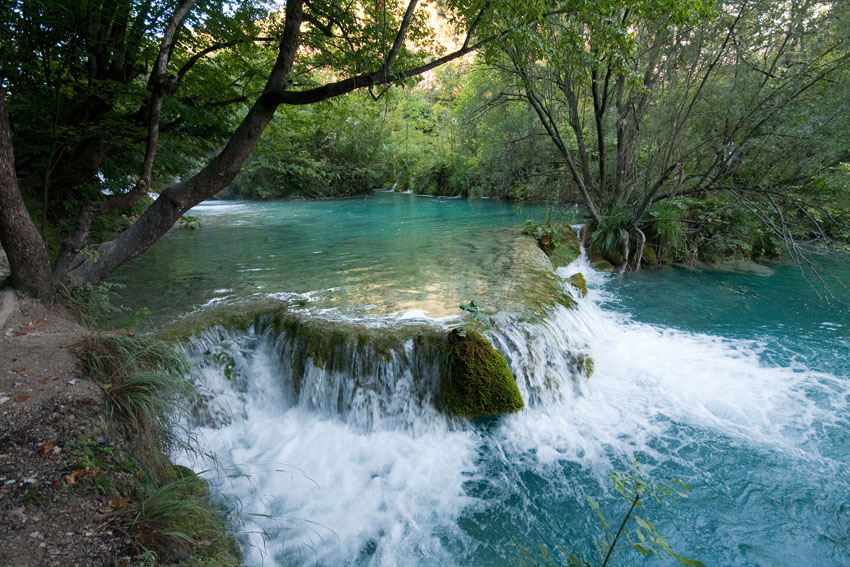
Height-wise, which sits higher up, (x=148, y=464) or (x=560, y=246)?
(x=560, y=246)

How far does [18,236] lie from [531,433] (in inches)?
236

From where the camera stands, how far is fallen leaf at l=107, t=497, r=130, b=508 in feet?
8.19

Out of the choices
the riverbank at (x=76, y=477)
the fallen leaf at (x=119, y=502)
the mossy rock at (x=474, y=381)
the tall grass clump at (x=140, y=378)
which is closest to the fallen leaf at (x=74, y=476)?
the riverbank at (x=76, y=477)

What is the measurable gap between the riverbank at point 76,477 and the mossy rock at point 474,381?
8.52ft

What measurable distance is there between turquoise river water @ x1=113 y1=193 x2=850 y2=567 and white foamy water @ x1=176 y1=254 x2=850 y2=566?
0.02 m

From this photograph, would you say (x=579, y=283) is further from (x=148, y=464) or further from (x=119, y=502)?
(x=119, y=502)

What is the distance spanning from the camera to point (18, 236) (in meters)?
4.30

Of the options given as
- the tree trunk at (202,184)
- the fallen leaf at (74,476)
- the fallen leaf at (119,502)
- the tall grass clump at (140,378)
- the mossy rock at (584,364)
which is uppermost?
the tree trunk at (202,184)

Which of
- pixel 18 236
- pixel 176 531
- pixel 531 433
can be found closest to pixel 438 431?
pixel 531 433

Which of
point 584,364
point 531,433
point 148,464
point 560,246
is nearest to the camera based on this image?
point 148,464

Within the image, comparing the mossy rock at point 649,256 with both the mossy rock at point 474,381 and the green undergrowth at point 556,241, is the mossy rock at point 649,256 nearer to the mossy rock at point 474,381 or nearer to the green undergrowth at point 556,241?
the green undergrowth at point 556,241

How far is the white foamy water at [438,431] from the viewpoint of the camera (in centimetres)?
349

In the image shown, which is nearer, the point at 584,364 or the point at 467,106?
the point at 584,364

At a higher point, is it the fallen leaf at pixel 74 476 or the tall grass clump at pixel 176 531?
the fallen leaf at pixel 74 476
